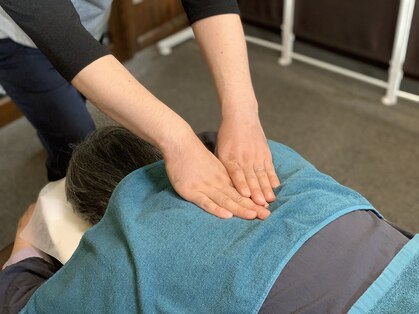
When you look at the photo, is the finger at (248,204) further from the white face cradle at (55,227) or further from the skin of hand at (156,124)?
the white face cradle at (55,227)

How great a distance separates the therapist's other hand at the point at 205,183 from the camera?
0.94 metres

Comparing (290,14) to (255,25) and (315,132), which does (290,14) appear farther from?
(315,132)

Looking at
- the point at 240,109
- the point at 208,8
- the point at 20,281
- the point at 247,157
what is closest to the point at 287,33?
the point at 208,8

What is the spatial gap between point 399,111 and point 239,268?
1876 millimetres

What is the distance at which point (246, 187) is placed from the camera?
102 centimetres

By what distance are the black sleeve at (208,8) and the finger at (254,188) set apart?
1.47ft

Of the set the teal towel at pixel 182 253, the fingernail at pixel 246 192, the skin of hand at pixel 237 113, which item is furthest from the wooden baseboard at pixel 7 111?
the fingernail at pixel 246 192

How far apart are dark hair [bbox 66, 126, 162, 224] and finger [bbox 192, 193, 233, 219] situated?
0.19m

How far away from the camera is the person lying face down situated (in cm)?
82

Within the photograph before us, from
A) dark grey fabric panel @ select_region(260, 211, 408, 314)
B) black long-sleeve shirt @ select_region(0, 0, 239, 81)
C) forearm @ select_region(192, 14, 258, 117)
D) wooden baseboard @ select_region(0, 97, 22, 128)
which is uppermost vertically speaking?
black long-sleeve shirt @ select_region(0, 0, 239, 81)

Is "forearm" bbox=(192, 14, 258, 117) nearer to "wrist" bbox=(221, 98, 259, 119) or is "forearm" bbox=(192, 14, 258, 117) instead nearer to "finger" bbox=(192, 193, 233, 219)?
"wrist" bbox=(221, 98, 259, 119)

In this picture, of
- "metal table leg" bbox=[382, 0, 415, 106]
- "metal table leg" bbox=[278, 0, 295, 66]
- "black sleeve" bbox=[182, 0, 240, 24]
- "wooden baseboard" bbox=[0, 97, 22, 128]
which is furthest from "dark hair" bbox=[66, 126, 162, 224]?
"metal table leg" bbox=[278, 0, 295, 66]

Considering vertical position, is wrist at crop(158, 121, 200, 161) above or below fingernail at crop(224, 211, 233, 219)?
above

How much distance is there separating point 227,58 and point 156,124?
A: 33 cm
